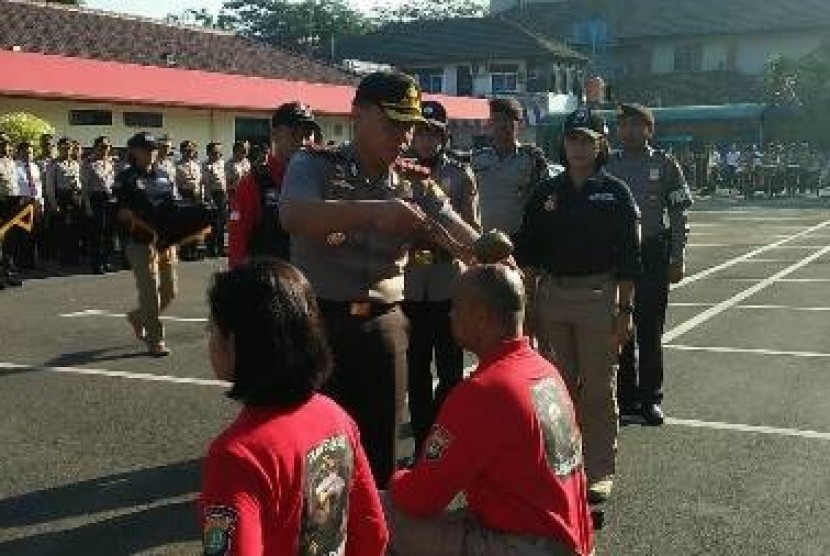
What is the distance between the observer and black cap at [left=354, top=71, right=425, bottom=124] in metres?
3.51

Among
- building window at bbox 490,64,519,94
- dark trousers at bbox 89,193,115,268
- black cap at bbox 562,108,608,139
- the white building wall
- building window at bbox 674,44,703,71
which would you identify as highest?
building window at bbox 674,44,703,71

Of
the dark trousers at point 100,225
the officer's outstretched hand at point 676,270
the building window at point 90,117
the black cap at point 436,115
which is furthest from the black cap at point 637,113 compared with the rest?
the building window at point 90,117

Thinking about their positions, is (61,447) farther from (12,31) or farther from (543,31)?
(543,31)

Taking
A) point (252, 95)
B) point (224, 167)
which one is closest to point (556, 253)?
point (224, 167)

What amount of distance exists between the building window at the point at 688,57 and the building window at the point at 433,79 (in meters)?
23.9

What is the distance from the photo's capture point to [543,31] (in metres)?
76.6

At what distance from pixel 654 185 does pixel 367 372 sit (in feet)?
11.8

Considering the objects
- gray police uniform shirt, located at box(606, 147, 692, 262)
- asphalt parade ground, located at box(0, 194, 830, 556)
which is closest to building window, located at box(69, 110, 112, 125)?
asphalt parade ground, located at box(0, 194, 830, 556)

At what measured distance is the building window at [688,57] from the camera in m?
72.1

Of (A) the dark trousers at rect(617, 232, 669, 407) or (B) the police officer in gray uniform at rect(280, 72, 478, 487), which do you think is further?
(A) the dark trousers at rect(617, 232, 669, 407)

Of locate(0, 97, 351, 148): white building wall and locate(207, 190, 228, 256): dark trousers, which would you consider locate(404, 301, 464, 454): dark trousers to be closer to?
locate(207, 190, 228, 256): dark trousers

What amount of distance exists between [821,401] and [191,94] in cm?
1835

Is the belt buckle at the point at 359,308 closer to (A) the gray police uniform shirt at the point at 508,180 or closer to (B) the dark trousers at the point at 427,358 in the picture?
(B) the dark trousers at the point at 427,358

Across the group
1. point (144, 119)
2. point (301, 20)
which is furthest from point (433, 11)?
point (144, 119)
